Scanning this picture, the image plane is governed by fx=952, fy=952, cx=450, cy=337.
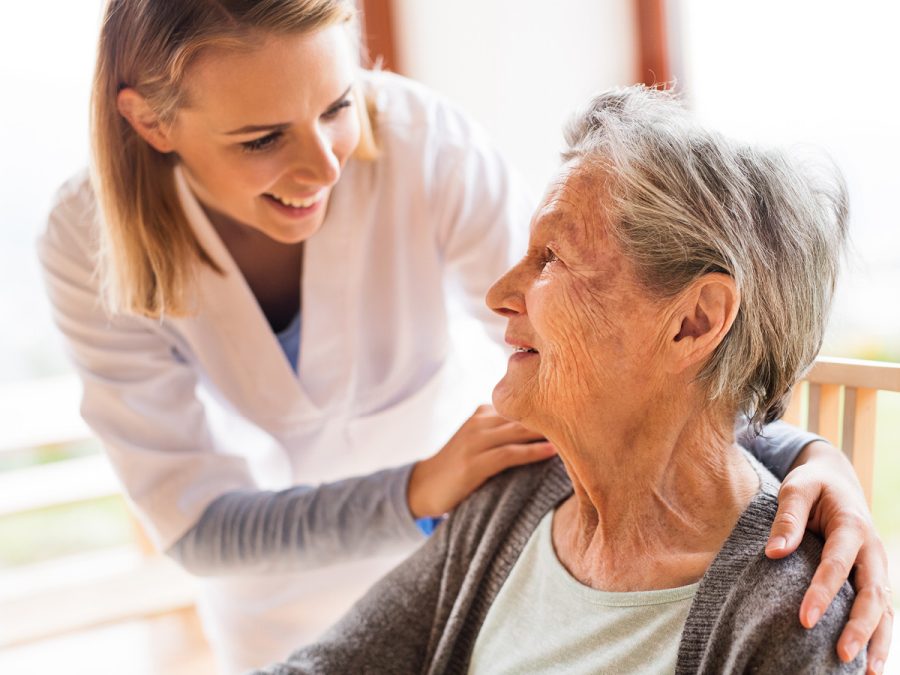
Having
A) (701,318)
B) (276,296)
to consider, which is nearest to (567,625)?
(701,318)

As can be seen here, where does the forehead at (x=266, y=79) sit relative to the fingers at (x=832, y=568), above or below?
above

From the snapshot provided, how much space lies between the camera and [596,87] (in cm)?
347

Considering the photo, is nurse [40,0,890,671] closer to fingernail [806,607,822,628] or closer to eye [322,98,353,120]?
eye [322,98,353,120]

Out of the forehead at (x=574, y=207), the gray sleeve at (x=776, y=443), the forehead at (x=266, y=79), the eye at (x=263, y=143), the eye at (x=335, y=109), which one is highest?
the forehead at (x=266, y=79)

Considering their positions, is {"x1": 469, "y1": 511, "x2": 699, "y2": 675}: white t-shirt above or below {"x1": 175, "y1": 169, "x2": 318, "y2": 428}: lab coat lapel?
below

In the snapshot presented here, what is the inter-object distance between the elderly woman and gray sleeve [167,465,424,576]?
0.30 m

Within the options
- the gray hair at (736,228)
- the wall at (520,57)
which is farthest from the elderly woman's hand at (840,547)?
the wall at (520,57)

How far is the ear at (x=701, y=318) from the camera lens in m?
1.12

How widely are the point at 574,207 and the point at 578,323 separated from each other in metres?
0.15

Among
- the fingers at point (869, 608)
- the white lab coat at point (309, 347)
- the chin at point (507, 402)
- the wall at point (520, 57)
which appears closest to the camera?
the fingers at point (869, 608)

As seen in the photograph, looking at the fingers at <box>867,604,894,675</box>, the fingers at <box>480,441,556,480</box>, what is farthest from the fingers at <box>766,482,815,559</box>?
the fingers at <box>480,441,556,480</box>

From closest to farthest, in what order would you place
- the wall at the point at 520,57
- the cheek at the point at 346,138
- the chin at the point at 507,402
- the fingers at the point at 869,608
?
the fingers at the point at 869,608, the chin at the point at 507,402, the cheek at the point at 346,138, the wall at the point at 520,57

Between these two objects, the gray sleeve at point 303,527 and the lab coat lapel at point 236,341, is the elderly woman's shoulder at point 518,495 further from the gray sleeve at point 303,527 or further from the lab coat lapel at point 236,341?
the lab coat lapel at point 236,341

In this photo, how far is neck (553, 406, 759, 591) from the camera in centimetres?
120
